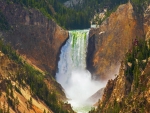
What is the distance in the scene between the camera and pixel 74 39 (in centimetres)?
12875

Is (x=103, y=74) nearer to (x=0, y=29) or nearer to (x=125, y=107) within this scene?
(x=0, y=29)

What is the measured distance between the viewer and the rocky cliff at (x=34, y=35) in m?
120

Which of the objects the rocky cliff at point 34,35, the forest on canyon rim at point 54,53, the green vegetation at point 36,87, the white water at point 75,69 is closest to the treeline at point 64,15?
the forest on canyon rim at point 54,53

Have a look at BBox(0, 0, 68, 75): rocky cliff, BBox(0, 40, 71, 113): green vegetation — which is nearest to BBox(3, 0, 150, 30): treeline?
BBox(0, 0, 68, 75): rocky cliff

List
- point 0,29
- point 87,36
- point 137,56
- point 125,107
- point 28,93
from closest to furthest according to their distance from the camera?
point 125,107, point 137,56, point 28,93, point 0,29, point 87,36

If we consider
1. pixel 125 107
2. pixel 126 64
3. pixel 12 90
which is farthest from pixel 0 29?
pixel 125 107

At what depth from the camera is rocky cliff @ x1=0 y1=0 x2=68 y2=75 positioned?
11994cm

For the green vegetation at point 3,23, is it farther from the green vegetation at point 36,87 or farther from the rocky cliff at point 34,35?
the green vegetation at point 36,87

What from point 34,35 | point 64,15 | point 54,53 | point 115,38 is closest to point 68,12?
point 64,15

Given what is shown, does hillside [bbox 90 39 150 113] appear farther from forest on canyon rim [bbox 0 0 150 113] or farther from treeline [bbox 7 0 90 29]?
treeline [bbox 7 0 90 29]

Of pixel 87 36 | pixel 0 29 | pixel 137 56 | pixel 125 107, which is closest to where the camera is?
pixel 125 107

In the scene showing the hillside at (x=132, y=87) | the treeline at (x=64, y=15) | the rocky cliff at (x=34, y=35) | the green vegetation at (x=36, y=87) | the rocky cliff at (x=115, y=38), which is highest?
the treeline at (x=64, y=15)

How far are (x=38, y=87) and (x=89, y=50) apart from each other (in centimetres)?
3058

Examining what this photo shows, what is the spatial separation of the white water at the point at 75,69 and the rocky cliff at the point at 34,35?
1.96 meters
